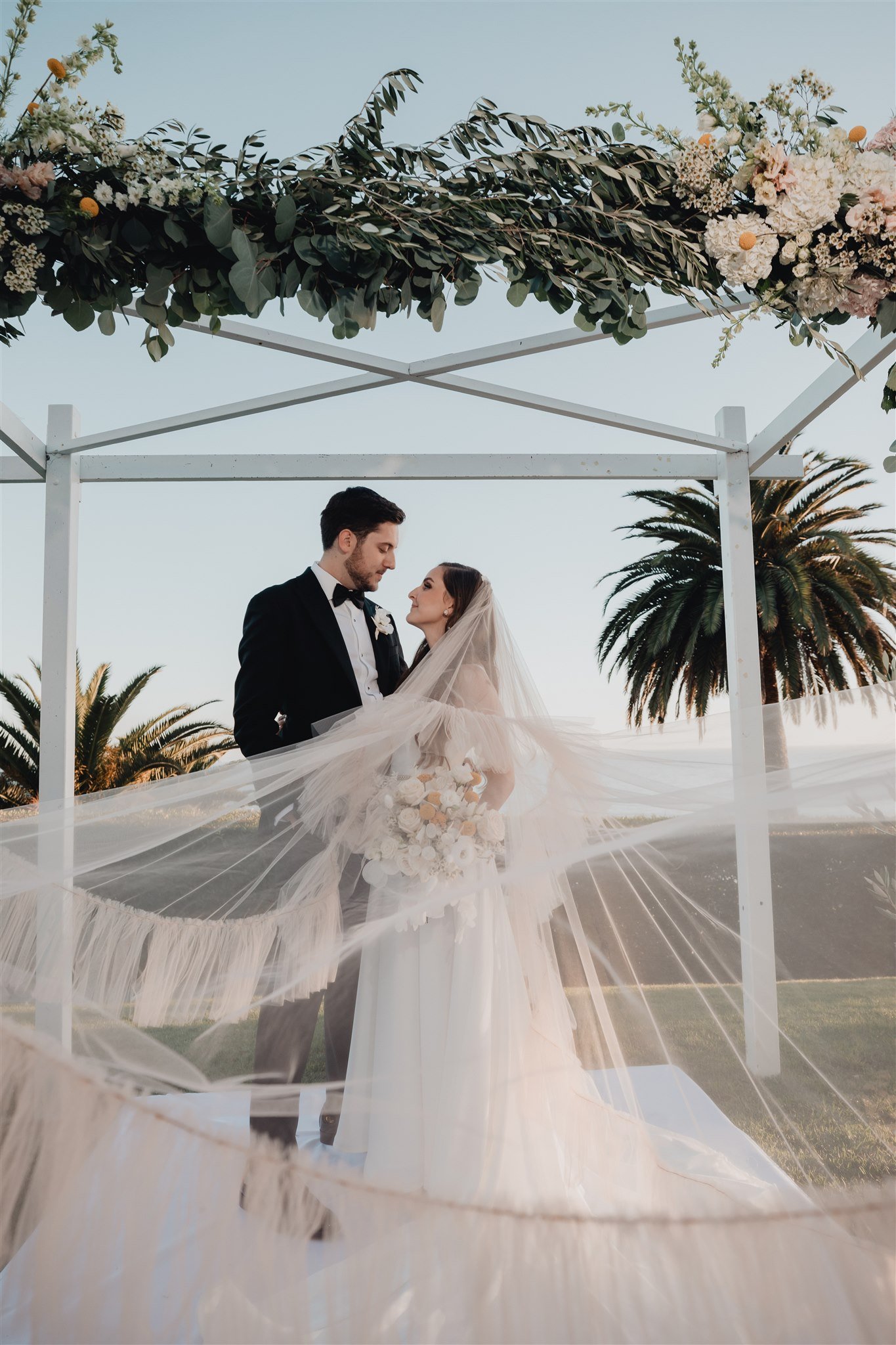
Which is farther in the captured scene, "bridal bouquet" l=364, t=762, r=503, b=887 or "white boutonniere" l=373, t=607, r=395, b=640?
"white boutonniere" l=373, t=607, r=395, b=640

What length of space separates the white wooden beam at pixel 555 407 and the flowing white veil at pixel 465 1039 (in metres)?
1.28

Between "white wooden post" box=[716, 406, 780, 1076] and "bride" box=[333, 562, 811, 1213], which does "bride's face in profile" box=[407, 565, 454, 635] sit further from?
"white wooden post" box=[716, 406, 780, 1076]

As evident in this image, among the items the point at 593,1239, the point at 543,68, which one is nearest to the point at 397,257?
the point at 543,68

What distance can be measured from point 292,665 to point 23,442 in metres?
1.50

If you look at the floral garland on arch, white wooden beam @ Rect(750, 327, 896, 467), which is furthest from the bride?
white wooden beam @ Rect(750, 327, 896, 467)

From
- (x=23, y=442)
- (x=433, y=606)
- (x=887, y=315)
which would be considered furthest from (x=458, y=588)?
(x=23, y=442)

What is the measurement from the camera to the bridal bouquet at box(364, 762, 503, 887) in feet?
6.59

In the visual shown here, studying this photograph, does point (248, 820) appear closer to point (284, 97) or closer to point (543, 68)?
point (284, 97)

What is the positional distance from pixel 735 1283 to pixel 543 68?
11.3ft

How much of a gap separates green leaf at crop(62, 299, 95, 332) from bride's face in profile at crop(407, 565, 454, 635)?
1148 mm

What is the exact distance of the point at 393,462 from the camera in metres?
3.42

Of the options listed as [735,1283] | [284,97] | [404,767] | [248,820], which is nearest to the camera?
[735,1283]

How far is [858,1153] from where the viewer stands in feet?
5.29

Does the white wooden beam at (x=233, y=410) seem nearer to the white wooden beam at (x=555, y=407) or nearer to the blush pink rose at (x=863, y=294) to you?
the white wooden beam at (x=555, y=407)
